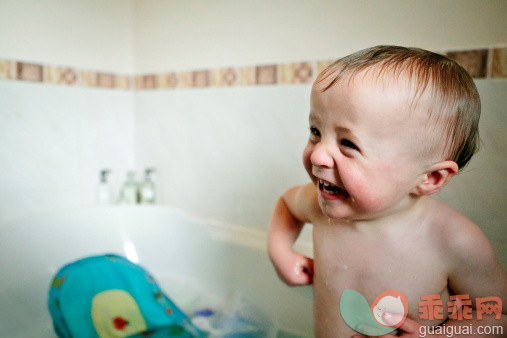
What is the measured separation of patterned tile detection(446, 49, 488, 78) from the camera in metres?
0.85

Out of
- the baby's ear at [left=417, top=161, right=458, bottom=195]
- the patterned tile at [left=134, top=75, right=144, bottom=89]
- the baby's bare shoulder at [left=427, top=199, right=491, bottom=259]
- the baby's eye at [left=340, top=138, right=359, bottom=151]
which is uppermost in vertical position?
the patterned tile at [left=134, top=75, right=144, bottom=89]

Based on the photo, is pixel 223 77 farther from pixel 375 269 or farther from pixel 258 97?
pixel 375 269

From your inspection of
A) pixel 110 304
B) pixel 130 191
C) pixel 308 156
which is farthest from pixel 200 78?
pixel 308 156

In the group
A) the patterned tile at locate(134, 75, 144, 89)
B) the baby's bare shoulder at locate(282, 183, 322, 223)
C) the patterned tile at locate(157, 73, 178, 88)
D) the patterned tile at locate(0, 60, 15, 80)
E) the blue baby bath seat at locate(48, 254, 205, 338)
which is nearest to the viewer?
the baby's bare shoulder at locate(282, 183, 322, 223)

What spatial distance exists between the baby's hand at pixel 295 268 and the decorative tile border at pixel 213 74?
22.5 inches

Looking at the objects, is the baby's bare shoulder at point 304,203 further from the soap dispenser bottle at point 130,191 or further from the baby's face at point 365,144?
the soap dispenser bottle at point 130,191

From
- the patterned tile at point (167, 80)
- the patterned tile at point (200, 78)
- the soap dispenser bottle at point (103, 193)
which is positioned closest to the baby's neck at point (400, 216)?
the patterned tile at point (200, 78)

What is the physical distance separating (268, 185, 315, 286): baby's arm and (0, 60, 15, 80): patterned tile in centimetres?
106

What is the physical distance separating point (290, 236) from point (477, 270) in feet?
1.09

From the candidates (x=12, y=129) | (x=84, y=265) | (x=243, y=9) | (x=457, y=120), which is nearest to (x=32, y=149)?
(x=12, y=129)

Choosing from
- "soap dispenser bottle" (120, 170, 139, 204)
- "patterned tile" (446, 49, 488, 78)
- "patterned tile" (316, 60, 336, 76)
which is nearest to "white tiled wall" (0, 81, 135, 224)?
"soap dispenser bottle" (120, 170, 139, 204)

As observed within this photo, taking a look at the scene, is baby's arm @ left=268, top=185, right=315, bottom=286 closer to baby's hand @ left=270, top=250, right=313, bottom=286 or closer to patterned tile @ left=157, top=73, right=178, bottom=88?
baby's hand @ left=270, top=250, right=313, bottom=286

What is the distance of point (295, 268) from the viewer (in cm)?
75

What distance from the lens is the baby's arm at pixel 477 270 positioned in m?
0.57
